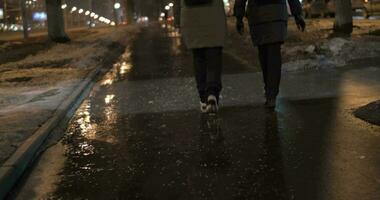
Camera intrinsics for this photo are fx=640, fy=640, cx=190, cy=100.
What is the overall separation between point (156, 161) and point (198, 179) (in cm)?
80

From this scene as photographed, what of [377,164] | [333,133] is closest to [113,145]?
[333,133]

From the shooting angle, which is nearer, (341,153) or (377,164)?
(377,164)

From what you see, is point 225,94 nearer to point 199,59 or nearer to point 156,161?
point 199,59

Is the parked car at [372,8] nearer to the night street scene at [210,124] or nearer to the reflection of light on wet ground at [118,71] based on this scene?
the reflection of light on wet ground at [118,71]

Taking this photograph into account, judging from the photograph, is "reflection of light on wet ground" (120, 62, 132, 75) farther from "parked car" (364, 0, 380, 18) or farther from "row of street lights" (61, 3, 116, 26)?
"row of street lights" (61, 3, 116, 26)

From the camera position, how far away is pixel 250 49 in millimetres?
18359

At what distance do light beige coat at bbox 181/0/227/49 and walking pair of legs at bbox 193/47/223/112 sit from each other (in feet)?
0.42

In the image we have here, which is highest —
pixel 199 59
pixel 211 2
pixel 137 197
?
pixel 211 2

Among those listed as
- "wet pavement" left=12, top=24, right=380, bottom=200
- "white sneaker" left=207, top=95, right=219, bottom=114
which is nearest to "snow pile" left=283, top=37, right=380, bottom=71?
"wet pavement" left=12, top=24, right=380, bottom=200

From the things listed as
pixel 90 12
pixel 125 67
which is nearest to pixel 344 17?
pixel 125 67

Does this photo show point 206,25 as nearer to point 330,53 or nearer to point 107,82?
point 107,82

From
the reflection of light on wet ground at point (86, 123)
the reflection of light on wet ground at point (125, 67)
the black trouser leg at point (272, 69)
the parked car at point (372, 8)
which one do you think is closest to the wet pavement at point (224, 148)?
the reflection of light on wet ground at point (86, 123)

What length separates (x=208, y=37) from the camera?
8.12 m

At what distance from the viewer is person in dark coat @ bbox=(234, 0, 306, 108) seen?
8109mm
